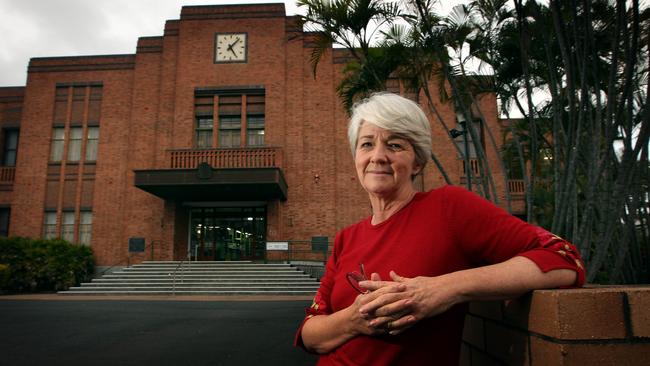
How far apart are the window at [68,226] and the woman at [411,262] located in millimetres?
18375

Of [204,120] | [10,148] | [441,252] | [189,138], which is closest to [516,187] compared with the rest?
[204,120]

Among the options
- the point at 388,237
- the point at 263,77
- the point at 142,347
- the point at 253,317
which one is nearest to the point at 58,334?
the point at 142,347

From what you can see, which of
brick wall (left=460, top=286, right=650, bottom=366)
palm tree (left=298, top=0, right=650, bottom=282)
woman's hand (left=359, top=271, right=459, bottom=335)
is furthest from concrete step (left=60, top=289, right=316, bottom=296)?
brick wall (left=460, top=286, right=650, bottom=366)

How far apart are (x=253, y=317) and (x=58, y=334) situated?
2870 mm

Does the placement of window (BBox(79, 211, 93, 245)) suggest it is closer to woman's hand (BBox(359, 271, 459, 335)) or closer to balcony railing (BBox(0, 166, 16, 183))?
balcony railing (BBox(0, 166, 16, 183))

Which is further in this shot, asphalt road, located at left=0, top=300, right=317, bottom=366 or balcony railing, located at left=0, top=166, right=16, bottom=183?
balcony railing, located at left=0, top=166, right=16, bottom=183

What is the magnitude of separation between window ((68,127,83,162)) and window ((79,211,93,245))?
262 centimetres

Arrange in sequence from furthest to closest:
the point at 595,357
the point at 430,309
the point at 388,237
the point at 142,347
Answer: the point at 142,347, the point at 388,237, the point at 430,309, the point at 595,357

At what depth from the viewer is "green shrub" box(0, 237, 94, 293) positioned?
1327cm

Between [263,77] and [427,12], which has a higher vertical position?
[263,77]

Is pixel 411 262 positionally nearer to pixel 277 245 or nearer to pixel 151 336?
pixel 151 336

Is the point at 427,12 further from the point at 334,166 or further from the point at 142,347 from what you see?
the point at 334,166

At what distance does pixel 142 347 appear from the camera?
450cm

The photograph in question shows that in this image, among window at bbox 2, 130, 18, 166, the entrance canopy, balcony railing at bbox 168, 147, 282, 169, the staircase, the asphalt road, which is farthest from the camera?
window at bbox 2, 130, 18, 166
